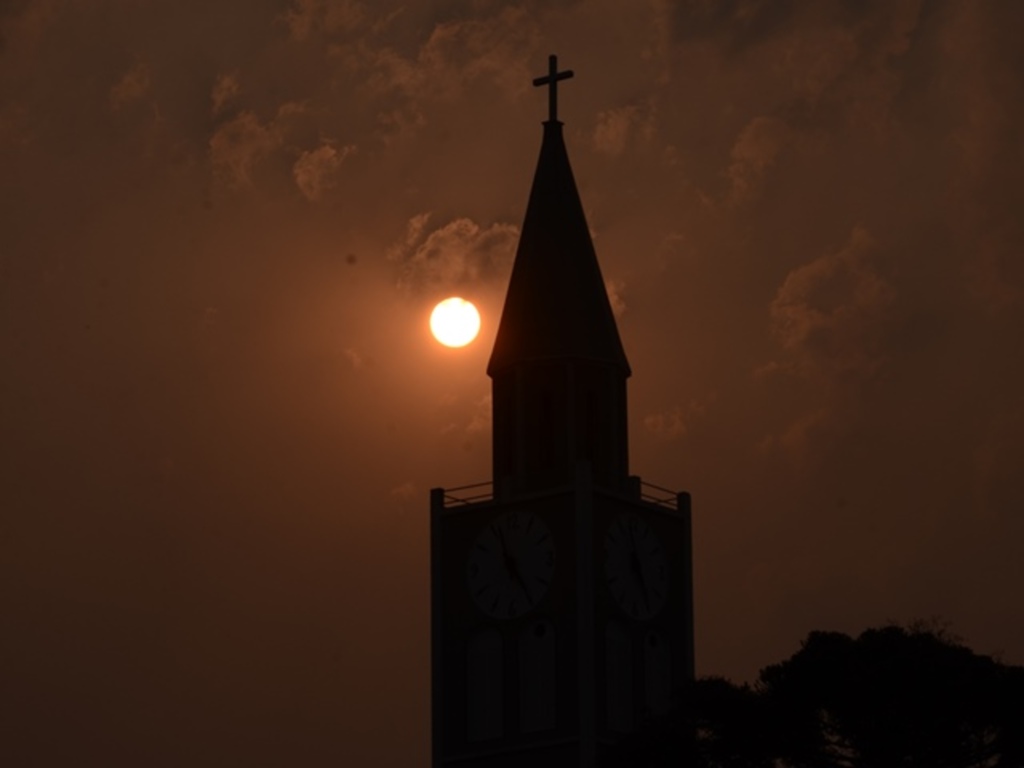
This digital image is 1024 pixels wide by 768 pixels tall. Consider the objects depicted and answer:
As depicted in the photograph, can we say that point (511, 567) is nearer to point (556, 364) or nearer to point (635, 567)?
point (635, 567)

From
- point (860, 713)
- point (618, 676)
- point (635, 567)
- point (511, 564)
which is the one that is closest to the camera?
point (860, 713)

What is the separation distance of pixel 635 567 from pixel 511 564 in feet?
8.93

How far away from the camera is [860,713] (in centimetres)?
7369

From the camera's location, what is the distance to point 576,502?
85812 millimetres

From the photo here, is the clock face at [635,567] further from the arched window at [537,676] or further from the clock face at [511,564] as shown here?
the arched window at [537,676]

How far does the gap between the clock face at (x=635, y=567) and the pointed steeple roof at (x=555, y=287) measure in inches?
146

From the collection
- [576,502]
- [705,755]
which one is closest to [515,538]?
[576,502]

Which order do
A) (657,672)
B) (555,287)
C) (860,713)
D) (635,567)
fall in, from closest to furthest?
(860,713) → (657,672) → (635,567) → (555,287)

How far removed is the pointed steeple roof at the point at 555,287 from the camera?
87.9 meters

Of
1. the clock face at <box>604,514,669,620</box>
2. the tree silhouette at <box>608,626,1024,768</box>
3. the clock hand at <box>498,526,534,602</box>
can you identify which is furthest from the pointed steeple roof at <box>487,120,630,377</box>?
→ the tree silhouette at <box>608,626,1024,768</box>

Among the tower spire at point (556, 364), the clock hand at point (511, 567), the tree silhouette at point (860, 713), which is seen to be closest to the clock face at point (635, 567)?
the tower spire at point (556, 364)

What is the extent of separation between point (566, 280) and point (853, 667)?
56.6 feet

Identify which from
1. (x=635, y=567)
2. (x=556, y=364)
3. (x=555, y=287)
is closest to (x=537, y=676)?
(x=635, y=567)

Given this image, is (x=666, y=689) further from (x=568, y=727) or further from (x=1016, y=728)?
(x=1016, y=728)
